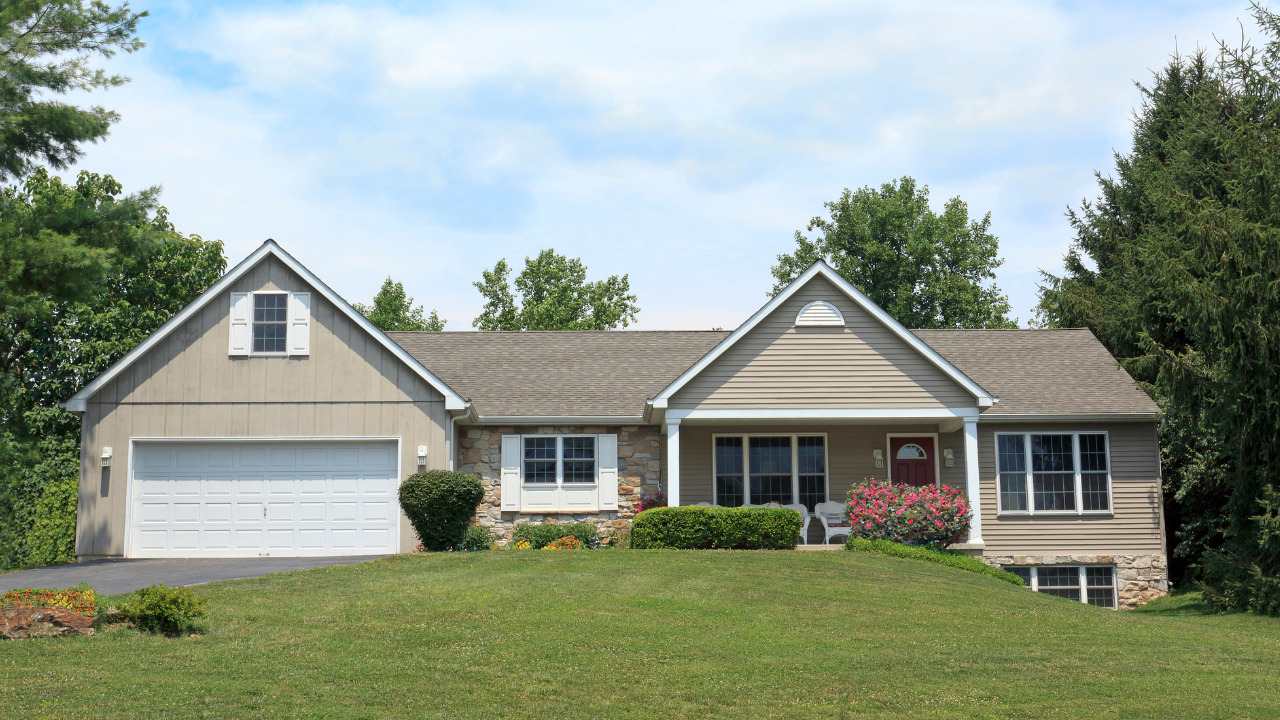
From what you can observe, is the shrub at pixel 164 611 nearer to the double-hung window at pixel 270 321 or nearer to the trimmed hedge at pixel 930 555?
the double-hung window at pixel 270 321

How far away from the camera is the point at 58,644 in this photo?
9.64 meters

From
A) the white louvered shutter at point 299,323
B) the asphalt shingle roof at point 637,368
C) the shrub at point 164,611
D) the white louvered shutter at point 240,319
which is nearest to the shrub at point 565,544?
the asphalt shingle roof at point 637,368

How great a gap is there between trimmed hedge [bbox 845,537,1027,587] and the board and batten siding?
8262 millimetres

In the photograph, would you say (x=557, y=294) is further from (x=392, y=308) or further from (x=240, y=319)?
(x=240, y=319)

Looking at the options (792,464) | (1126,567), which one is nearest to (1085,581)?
(1126,567)

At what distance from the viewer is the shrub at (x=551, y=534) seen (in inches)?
758

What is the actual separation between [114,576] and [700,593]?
945cm

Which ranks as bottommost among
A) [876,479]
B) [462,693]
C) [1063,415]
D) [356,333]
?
[462,693]

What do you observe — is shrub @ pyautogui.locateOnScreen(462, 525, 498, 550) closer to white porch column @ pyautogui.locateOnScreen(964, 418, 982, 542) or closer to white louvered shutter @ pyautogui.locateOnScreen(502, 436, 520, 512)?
white louvered shutter @ pyautogui.locateOnScreen(502, 436, 520, 512)

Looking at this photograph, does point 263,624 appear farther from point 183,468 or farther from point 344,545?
point 183,468

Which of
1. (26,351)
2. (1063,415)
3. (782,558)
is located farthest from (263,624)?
(26,351)

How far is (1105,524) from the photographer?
2045 centimetres


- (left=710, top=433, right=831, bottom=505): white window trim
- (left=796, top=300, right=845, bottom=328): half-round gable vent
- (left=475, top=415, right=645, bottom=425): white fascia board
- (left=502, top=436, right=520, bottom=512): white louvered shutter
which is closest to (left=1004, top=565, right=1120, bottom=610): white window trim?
(left=710, top=433, right=831, bottom=505): white window trim

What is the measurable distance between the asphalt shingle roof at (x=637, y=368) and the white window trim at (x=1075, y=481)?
614 millimetres
